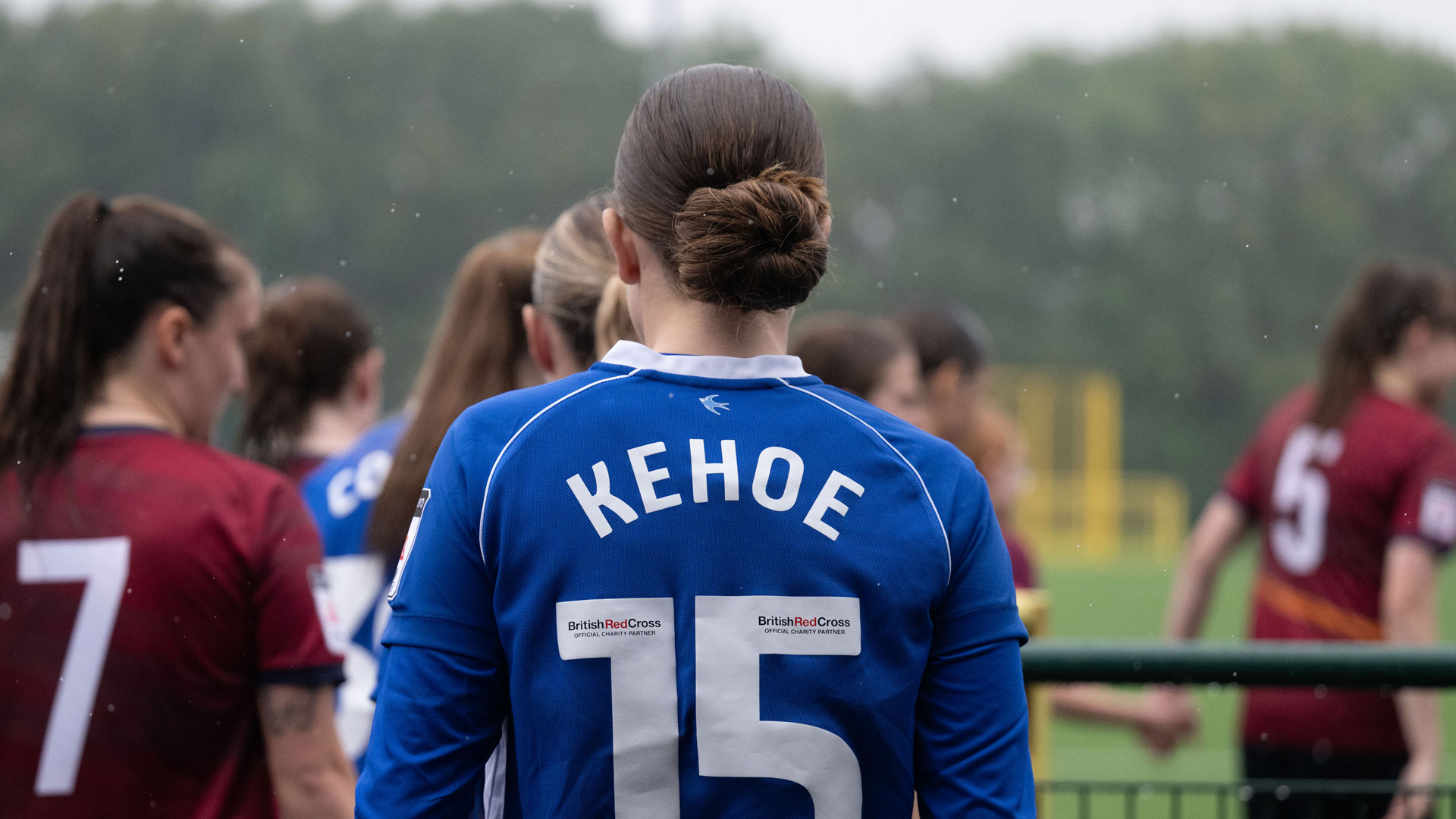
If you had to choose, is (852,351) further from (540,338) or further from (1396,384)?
(1396,384)

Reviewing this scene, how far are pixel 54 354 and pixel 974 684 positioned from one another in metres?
1.43

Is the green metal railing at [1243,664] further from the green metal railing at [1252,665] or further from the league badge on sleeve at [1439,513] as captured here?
the league badge on sleeve at [1439,513]

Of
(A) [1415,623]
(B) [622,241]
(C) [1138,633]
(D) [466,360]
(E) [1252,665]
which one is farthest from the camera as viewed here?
(C) [1138,633]

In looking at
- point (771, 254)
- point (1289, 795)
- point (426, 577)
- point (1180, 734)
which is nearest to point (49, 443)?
point (426, 577)

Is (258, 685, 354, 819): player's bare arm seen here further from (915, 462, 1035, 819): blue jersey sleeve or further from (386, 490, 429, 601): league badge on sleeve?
(915, 462, 1035, 819): blue jersey sleeve

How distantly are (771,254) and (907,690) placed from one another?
45 centimetres

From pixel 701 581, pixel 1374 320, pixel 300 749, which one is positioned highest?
pixel 1374 320

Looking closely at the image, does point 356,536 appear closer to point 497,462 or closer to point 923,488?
point 497,462

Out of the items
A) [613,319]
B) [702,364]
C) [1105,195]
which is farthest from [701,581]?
[1105,195]

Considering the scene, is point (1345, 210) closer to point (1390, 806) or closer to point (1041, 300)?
point (1041, 300)

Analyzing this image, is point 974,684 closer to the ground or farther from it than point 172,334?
closer to the ground

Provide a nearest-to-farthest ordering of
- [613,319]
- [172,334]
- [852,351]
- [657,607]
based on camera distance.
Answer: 1. [657,607]
2. [613,319]
3. [172,334]
4. [852,351]

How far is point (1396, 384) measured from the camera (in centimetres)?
362

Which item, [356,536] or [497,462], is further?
[356,536]
